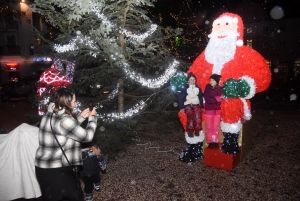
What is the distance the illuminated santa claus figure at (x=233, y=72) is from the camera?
5129mm

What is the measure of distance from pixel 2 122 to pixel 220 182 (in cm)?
975

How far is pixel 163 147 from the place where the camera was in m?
6.98

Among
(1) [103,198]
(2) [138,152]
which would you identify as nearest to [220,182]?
(1) [103,198]

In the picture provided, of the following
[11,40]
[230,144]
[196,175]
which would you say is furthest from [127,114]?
[11,40]

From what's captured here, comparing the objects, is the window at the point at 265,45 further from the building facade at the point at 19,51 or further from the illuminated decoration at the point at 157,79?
the illuminated decoration at the point at 157,79

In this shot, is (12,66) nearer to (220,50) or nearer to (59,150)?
(220,50)

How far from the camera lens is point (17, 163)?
3.53 m

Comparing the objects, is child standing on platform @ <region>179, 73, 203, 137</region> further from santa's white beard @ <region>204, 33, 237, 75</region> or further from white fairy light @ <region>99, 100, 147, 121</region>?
white fairy light @ <region>99, 100, 147, 121</region>

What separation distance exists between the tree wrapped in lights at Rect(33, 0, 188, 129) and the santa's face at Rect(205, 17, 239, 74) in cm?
117

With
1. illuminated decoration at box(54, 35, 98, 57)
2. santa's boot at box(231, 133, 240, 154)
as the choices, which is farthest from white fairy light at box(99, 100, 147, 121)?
santa's boot at box(231, 133, 240, 154)

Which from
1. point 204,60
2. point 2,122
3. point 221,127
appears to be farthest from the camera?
point 2,122

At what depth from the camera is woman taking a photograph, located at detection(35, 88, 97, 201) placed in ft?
9.37

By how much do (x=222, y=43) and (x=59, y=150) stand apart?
412cm

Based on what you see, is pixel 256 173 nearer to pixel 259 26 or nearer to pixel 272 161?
pixel 272 161
